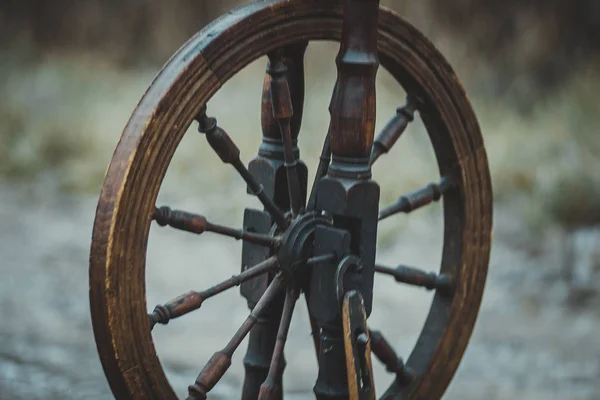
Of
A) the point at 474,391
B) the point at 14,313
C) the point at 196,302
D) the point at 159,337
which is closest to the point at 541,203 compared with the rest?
the point at 474,391

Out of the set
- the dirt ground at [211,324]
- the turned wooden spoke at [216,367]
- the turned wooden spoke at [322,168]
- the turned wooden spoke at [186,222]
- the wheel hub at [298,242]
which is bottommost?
the turned wooden spoke at [216,367]

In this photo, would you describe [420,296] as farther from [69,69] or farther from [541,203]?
[69,69]

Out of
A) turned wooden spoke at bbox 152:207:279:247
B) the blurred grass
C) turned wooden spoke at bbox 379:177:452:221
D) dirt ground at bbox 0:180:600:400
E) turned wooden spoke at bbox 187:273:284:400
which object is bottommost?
turned wooden spoke at bbox 187:273:284:400

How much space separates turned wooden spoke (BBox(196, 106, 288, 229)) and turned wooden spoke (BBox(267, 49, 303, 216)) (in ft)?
0.27

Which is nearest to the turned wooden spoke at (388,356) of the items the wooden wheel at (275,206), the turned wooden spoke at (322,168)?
the wooden wheel at (275,206)

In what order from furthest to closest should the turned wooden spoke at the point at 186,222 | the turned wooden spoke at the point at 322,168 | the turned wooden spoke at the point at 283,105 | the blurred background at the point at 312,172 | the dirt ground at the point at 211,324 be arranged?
1. the blurred background at the point at 312,172
2. the dirt ground at the point at 211,324
3. the turned wooden spoke at the point at 322,168
4. the turned wooden spoke at the point at 283,105
5. the turned wooden spoke at the point at 186,222

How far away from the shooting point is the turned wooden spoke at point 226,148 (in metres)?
1.99

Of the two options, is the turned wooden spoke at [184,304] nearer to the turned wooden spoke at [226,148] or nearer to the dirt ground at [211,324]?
the turned wooden spoke at [226,148]

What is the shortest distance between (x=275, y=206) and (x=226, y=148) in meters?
0.20

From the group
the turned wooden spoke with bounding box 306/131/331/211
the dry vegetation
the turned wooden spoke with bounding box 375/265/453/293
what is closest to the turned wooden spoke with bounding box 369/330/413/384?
the turned wooden spoke with bounding box 375/265/453/293

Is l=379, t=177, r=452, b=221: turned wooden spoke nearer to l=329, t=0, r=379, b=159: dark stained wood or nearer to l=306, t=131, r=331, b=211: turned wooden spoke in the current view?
l=306, t=131, r=331, b=211: turned wooden spoke

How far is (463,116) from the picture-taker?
2430 millimetres

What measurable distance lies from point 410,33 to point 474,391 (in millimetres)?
2073

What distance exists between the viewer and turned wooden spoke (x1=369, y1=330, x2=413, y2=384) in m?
2.31
